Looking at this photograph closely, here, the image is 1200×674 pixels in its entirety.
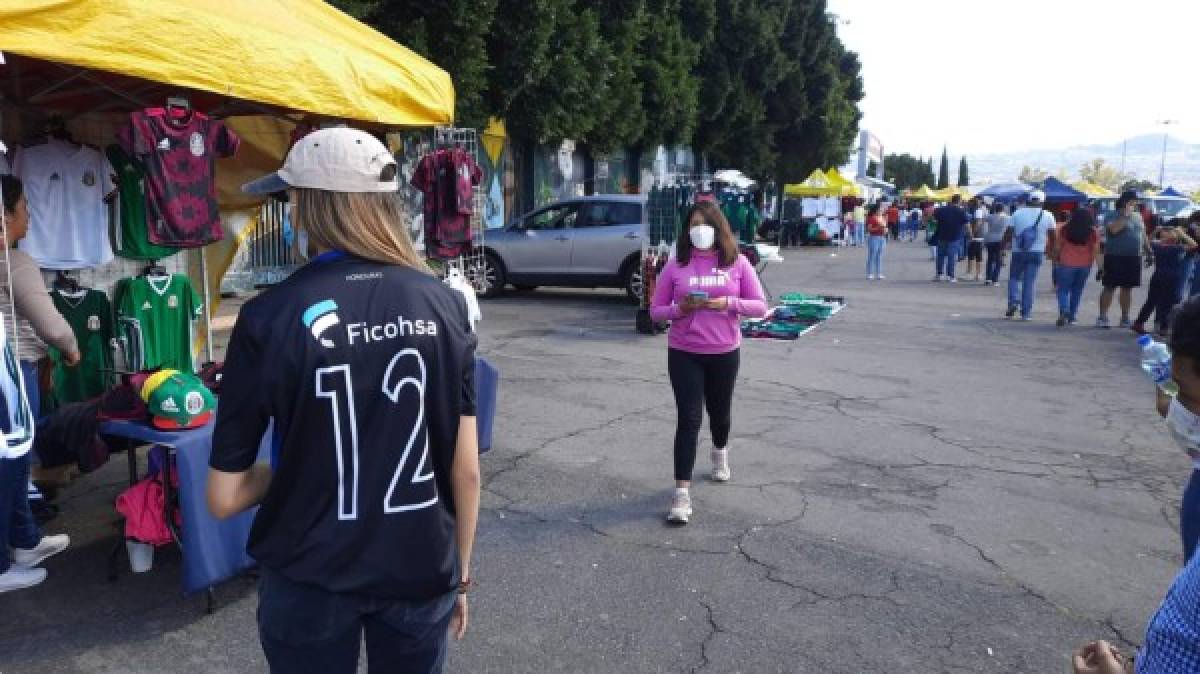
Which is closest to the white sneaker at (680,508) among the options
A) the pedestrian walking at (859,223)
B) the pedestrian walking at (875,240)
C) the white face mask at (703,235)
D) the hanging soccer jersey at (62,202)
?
the white face mask at (703,235)

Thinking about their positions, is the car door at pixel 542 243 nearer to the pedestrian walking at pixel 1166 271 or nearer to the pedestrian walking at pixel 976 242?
the pedestrian walking at pixel 1166 271

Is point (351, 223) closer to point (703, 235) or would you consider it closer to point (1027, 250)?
point (703, 235)

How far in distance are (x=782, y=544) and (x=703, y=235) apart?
1.80m

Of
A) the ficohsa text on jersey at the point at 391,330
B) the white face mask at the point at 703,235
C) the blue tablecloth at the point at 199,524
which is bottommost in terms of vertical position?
the blue tablecloth at the point at 199,524

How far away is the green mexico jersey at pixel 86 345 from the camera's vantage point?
17.5ft

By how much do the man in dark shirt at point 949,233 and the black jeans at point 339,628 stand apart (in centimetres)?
1781

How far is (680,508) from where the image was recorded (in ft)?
16.6

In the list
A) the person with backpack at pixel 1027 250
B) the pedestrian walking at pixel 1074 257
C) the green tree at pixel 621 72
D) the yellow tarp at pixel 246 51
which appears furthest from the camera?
the green tree at pixel 621 72

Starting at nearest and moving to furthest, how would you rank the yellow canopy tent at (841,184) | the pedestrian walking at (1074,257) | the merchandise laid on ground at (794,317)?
the merchandise laid on ground at (794,317) → the pedestrian walking at (1074,257) → the yellow canopy tent at (841,184)

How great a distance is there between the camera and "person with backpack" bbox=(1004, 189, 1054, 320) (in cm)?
1325

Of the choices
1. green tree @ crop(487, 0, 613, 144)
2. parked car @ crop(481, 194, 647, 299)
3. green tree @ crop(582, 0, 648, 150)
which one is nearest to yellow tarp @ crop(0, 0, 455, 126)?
parked car @ crop(481, 194, 647, 299)

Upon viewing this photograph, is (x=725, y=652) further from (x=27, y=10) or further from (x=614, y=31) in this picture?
(x=614, y=31)

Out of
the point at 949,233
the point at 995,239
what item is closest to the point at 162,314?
the point at 995,239

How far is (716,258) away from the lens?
5.24 m
